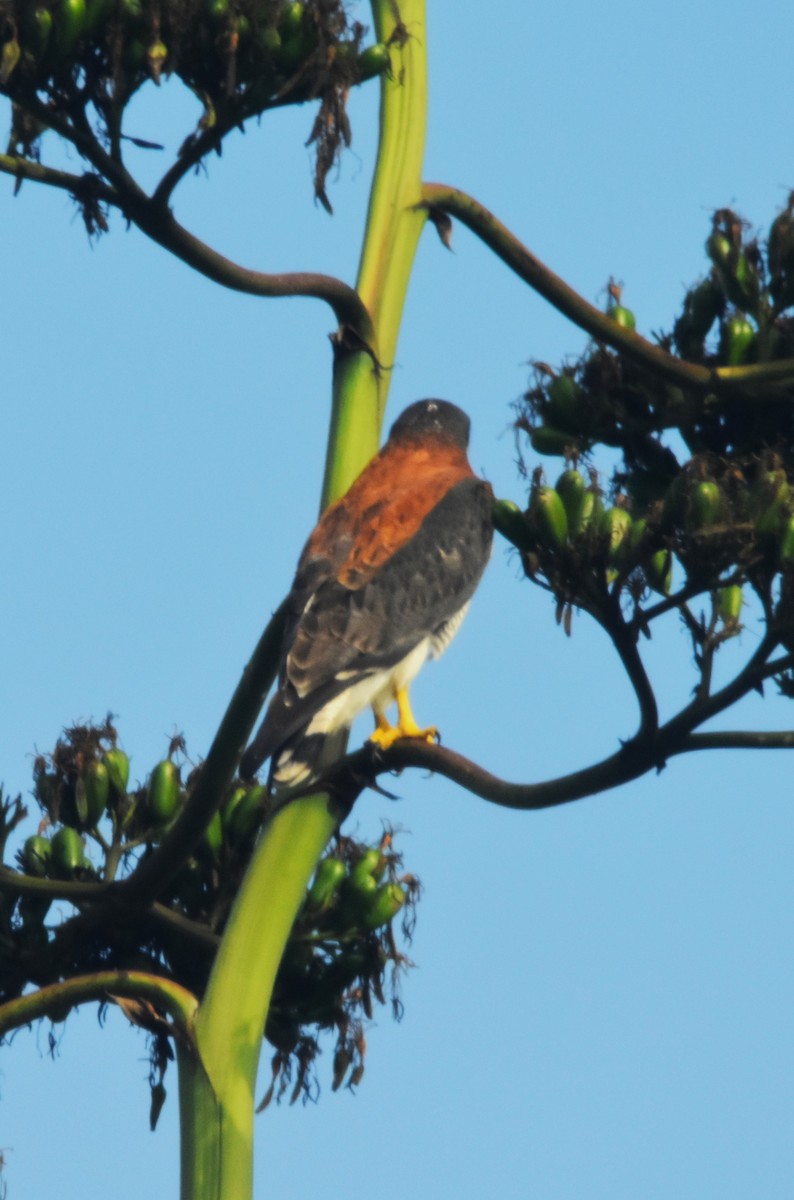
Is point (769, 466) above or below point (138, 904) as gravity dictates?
above

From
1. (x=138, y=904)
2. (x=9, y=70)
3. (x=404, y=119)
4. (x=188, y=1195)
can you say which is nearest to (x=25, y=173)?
(x=9, y=70)

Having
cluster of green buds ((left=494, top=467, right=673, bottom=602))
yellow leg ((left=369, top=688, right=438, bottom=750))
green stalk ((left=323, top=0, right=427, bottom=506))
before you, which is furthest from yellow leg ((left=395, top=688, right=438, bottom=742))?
cluster of green buds ((left=494, top=467, right=673, bottom=602))

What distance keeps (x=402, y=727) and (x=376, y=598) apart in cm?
45

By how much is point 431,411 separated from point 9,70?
2.79 meters

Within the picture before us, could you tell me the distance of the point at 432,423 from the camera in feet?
25.2

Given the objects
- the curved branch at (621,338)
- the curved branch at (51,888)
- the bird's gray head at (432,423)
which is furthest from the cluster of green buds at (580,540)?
the bird's gray head at (432,423)

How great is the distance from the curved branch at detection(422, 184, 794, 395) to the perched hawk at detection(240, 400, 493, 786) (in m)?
0.90

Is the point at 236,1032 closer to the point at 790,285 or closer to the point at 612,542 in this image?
the point at 612,542

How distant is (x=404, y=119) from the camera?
6273 millimetres

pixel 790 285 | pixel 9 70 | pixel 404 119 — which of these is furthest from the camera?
pixel 404 119

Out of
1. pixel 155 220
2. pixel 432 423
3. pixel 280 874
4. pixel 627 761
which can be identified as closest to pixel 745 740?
pixel 627 761

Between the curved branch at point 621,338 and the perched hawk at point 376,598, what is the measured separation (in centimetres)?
90

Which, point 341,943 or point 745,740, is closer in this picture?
point 745,740

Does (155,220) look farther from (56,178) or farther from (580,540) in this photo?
(580,540)
